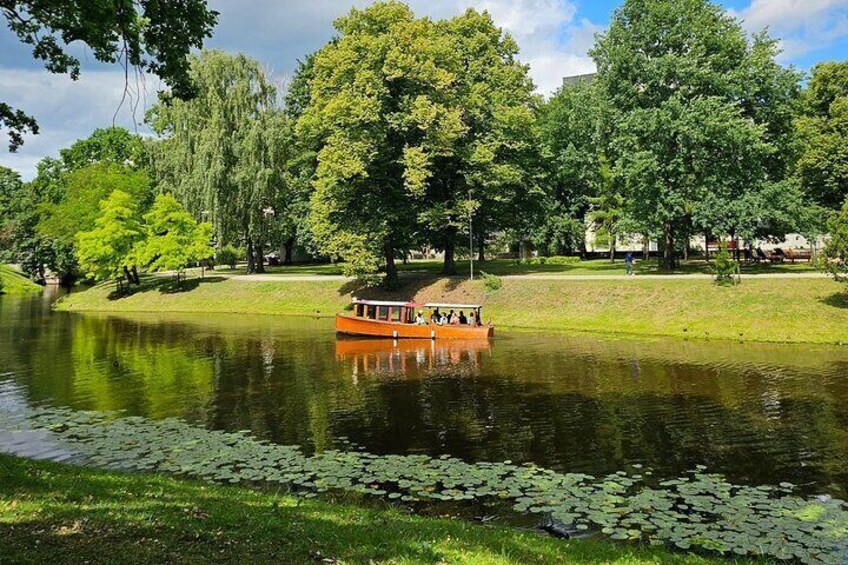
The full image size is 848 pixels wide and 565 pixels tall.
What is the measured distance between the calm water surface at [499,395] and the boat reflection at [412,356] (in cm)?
15

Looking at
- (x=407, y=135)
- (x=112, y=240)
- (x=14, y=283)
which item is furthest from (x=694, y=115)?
(x=14, y=283)

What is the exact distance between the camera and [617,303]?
42344 mm

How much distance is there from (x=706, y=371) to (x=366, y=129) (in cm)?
3427

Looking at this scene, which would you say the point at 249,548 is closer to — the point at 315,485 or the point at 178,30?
the point at 315,485

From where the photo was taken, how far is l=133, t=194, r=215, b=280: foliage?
64.4 m

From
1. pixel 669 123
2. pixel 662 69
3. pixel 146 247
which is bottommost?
pixel 146 247

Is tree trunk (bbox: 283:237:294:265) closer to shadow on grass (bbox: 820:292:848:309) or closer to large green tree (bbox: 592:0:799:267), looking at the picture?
large green tree (bbox: 592:0:799:267)

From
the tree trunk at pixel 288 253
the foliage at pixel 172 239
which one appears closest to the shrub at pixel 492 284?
the foliage at pixel 172 239

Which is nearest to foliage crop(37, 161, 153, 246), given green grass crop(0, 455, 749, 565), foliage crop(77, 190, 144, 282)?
foliage crop(77, 190, 144, 282)

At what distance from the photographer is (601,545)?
10062mm

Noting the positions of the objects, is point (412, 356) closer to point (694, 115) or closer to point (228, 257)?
point (694, 115)

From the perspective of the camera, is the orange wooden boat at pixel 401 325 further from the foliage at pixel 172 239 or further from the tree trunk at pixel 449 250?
the foliage at pixel 172 239

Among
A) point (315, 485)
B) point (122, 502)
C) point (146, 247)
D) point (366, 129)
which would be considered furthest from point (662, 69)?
point (146, 247)

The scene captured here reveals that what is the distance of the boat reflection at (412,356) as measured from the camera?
92.7ft
